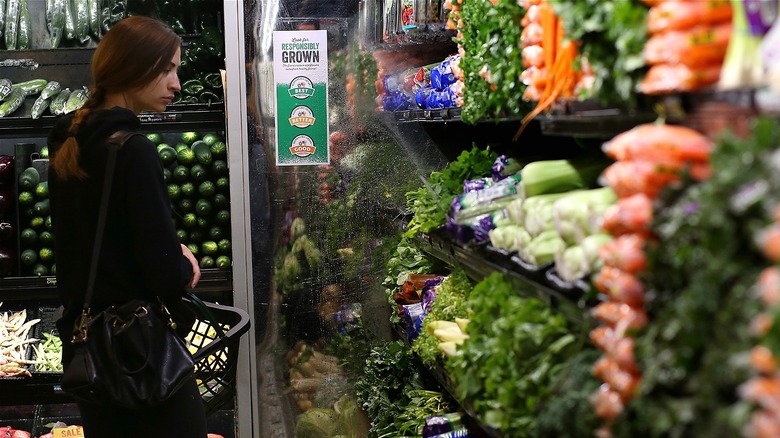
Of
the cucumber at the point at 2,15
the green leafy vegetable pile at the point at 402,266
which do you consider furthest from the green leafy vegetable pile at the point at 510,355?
the cucumber at the point at 2,15

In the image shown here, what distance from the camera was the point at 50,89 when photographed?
183 inches

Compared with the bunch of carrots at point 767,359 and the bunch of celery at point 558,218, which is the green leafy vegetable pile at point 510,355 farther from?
the bunch of carrots at point 767,359

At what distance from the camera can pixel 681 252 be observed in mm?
1386

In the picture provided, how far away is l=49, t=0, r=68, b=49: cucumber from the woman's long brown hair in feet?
6.06

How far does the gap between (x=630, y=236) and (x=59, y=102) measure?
144 inches

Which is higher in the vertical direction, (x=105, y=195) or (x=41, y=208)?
(x=105, y=195)

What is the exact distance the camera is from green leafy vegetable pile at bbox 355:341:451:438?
371 centimetres

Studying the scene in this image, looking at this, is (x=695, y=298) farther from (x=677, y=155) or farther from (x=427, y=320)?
(x=427, y=320)

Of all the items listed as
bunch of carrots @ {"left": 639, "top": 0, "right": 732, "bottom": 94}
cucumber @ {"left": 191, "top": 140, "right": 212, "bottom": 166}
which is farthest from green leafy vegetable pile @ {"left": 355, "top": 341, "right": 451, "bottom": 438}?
bunch of carrots @ {"left": 639, "top": 0, "right": 732, "bottom": 94}

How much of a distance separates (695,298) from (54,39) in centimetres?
409

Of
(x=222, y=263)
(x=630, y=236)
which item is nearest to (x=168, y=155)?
(x=222, y=263)

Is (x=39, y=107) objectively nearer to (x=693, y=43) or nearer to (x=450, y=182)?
(x=450, y=182)

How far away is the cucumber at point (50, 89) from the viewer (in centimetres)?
460

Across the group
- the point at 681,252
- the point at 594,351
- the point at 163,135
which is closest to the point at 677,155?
the point at 681,252
